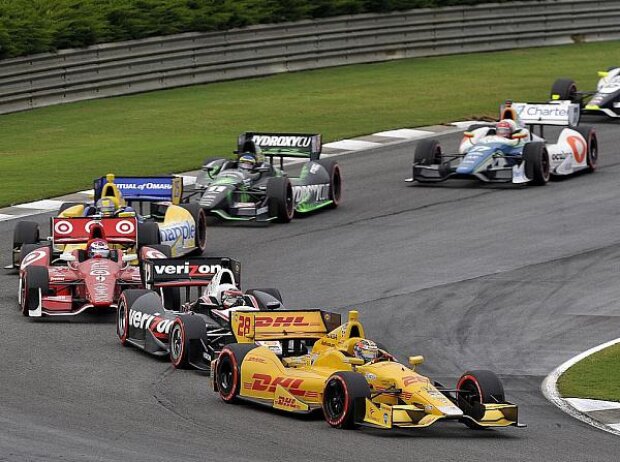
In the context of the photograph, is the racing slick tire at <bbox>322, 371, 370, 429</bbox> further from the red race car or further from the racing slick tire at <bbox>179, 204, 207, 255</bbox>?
the racing slick tire at <bbox>179, 204, 207, 255</bbox>

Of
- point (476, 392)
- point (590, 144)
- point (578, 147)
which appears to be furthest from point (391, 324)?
point (590, 144)

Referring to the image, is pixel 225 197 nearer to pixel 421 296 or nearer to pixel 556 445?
pixel 421 296

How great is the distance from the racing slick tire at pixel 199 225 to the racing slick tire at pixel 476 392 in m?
9.92

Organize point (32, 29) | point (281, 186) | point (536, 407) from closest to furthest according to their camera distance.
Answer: point (536, 407), point (281, 186), point (32, 29)

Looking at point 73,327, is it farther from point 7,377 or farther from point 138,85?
point 138,85

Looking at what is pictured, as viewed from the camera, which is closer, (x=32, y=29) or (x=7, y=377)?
(x=7, y=377)

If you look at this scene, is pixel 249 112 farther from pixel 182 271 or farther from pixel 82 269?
pixel 182 271

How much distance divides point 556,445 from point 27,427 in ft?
15.8

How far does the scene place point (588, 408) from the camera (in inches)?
600

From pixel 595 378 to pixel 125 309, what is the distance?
5657 millimetres

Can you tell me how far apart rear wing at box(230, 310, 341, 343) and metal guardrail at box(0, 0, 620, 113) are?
2419 centimetres

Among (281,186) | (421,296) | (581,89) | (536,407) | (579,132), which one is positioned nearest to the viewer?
(536,407)

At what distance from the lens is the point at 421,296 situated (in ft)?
68.8

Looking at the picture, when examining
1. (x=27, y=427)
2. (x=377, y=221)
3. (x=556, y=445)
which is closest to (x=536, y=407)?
(x=556, y=445)
